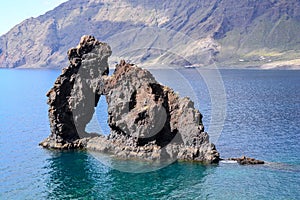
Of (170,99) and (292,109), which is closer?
(170,99)

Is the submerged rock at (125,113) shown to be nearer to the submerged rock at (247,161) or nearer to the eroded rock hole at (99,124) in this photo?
the submerged rock at (247,161)

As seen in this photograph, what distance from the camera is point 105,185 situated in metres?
74.4

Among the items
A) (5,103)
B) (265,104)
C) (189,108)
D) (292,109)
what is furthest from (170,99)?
(5,103)

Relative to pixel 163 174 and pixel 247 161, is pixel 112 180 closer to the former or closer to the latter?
pixel 163 174

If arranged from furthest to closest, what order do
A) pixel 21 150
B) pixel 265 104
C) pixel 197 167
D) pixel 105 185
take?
1. pixel 265 104
2. pixel 21 150
3. pixel 197 167
4. pixel 105 185

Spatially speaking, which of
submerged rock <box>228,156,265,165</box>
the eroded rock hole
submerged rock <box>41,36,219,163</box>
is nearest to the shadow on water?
submerged rock <box>41,36,219,163</box>

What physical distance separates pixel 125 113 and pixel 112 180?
20513 millimetres

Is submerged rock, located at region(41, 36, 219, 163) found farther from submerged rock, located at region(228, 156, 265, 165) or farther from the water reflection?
the water reflection

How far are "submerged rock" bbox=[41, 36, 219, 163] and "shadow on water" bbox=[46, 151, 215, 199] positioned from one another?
22.0ft

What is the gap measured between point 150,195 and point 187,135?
2381 centimetres

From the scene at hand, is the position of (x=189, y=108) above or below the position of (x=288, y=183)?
above

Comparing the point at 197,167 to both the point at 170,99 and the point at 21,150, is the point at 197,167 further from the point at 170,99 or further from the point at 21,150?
the point at 21,150

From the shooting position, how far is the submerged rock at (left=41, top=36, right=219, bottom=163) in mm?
89438

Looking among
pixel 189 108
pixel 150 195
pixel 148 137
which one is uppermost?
pixel 189 108
